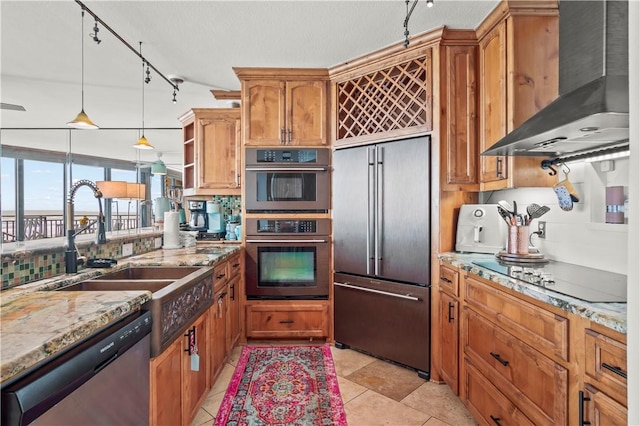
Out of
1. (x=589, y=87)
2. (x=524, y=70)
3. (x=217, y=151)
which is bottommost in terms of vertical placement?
(x=589, y=87)

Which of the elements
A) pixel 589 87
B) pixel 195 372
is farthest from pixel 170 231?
pixel 589 87

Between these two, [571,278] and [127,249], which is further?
[127,249]

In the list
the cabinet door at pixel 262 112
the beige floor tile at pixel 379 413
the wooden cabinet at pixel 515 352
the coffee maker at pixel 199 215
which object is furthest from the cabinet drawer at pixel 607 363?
the coffee maker at pixel 199 215

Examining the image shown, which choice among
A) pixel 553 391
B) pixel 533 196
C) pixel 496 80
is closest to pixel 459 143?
pixel 496 80

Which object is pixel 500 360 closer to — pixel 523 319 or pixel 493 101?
pixel 523 319

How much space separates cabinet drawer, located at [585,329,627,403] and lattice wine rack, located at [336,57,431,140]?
1709 mm

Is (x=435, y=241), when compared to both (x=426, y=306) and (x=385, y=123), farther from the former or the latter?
(x=385, y=123)

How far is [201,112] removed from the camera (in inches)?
137

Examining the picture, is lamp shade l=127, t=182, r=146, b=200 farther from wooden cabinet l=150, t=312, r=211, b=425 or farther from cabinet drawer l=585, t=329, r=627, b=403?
cabinet drawer l=585, t=329, r=627, b=403

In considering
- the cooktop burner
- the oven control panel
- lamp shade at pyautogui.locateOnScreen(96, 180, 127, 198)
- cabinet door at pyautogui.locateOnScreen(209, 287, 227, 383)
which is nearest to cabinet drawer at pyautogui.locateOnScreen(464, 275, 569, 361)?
the cooktop burner

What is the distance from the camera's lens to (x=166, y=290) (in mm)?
1491

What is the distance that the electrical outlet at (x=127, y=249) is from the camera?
229cm

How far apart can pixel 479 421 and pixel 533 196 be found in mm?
1433

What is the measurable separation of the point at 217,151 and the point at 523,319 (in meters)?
3.07
